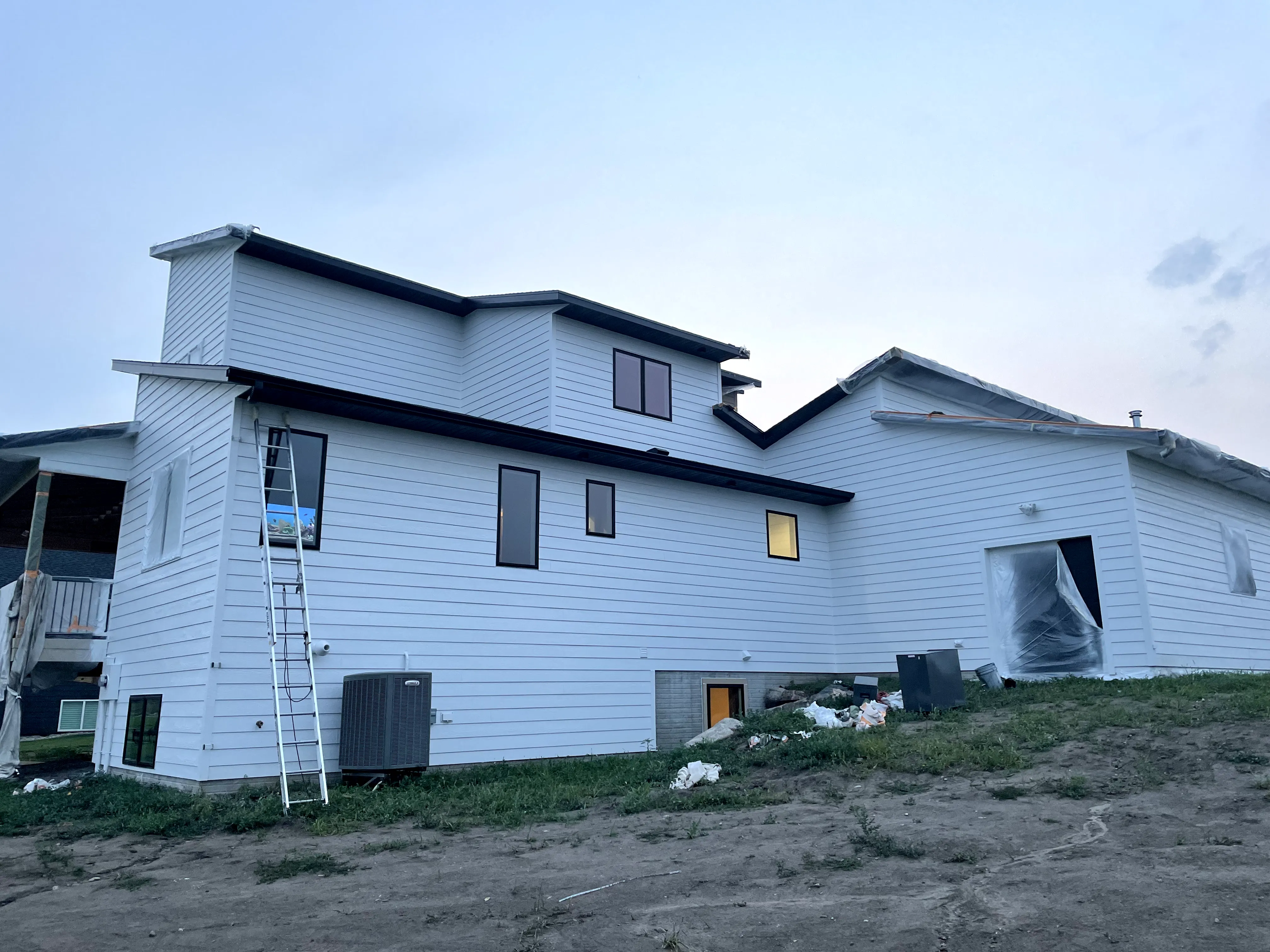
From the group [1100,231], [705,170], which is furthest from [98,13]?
[1100,231]

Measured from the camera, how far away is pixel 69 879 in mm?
7562

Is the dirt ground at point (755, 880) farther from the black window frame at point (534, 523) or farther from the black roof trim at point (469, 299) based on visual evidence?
the black roof trim at point (469, 299)

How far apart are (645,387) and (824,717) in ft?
28.6

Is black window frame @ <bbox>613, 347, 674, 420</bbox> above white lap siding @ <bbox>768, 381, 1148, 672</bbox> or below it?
above

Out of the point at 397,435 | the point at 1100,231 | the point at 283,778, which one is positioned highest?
the point at 1100,231

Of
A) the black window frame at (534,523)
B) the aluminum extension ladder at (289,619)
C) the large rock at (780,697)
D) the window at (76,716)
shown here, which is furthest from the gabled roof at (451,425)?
the window at (76,716)

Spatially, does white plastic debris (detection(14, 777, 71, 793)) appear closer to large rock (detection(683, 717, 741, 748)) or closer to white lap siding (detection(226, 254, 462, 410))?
white lap siding (detection(226, 254, 462, 410))

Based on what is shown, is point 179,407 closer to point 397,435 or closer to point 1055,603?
point 397,435

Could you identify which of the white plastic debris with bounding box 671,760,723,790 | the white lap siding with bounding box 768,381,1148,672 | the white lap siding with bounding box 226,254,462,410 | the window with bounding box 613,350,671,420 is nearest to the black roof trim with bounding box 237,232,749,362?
the white lap siding with bounding box 226,254,462,410

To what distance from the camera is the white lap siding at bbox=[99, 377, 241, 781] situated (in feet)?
36.6

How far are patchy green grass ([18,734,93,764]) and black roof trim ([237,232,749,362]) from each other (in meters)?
9.44

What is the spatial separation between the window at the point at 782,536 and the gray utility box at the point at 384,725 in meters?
8.53

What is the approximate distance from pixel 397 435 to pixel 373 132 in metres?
7.84

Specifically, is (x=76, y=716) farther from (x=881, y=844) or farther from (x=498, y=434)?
(x=881, y=844)
